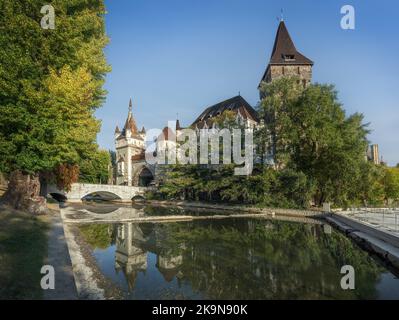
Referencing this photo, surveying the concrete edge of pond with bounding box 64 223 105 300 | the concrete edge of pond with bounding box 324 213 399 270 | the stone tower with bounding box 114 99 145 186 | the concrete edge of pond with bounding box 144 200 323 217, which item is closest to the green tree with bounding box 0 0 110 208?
the concrete edge of pond with bounding box 64 223 105 300

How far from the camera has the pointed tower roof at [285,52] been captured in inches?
1670

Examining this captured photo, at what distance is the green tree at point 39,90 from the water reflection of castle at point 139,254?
5775 mm

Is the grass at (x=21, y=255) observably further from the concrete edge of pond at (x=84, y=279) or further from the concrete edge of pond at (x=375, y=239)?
the concrete edge of pond at (x=375, y=239)

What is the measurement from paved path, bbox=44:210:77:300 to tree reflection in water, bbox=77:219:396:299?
1.63 m

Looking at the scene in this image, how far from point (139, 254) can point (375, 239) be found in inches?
434

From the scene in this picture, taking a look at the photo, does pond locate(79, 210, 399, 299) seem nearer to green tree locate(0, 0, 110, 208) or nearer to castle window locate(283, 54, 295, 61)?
green tree locate(0, 0, 110, 208)

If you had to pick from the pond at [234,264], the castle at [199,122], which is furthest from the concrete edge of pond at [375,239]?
the castle at [199,122]

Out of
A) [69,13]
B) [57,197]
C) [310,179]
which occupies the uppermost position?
[69,13]

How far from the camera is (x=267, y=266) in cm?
979

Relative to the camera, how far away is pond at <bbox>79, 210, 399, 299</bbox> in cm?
744

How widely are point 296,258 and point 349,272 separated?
7.04 feet

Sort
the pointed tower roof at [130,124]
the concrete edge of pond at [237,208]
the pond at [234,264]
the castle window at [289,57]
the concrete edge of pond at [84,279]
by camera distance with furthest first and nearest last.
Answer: the pointed tower roof at [130,124]
the castle window at [289,57]
the concrete edge of pond at [237,208]
the pond at [234,264]
the concrete edge of pond at [84,279]
